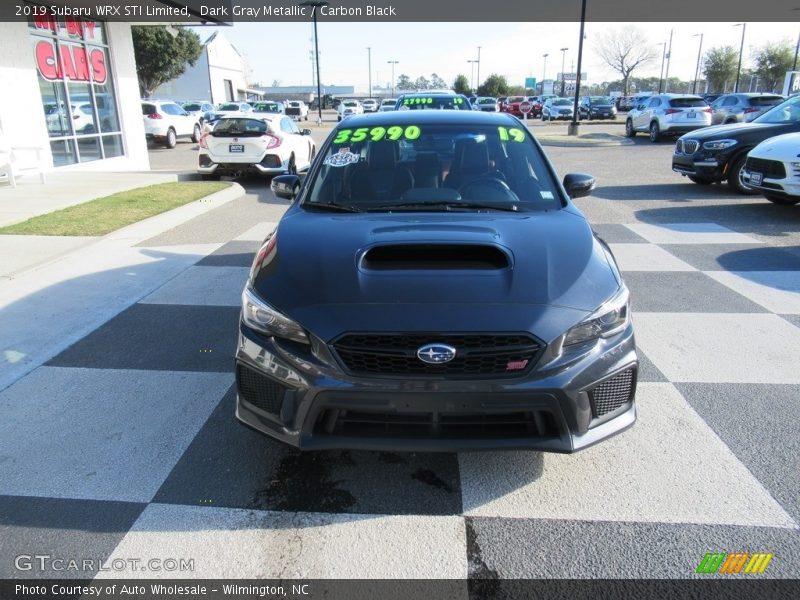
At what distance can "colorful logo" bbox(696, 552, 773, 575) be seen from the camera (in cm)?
230

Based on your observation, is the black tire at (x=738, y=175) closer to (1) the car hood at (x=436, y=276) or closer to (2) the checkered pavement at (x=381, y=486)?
(2) the checkered pavement at (x=381, y=486)

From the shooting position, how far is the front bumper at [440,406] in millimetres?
2373

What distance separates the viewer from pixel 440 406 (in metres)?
2.38

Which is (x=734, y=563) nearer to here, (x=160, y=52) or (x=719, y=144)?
(x=719, y=144)

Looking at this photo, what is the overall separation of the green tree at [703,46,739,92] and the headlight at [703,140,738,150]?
6839cm

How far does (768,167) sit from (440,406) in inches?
339

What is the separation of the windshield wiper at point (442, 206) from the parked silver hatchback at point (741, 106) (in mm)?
22789

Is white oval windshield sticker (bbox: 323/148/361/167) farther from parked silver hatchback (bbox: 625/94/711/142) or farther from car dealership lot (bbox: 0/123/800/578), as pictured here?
parked silver hatchback (bbox: 625/94/711/142)

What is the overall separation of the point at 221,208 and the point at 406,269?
8346 mm

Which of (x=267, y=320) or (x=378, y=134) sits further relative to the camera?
(x=378, y=134)

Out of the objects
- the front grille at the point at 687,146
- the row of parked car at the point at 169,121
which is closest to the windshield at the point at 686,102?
the front grille at the point at 687,146

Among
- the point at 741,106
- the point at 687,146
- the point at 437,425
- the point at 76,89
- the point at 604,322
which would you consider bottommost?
the point at 437,425

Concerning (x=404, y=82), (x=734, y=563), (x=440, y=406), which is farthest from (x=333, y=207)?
(x=404, y=82)

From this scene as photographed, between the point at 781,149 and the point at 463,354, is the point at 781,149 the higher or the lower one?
the higher one
